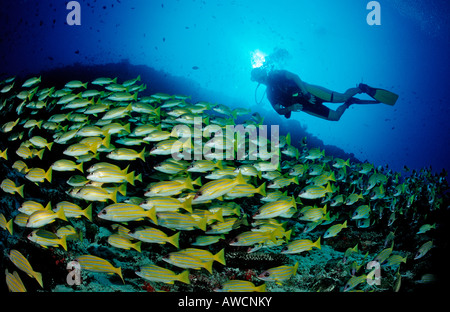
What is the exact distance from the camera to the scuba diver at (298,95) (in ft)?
33.2

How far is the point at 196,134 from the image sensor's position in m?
5.11

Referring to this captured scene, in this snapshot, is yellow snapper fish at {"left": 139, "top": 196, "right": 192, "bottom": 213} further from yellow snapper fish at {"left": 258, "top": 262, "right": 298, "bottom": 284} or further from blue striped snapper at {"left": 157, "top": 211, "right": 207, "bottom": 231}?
yellow snapper fish at {"left": 258, "top": 262, "right": 298, "bottom": 284}

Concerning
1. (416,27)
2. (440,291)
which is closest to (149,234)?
(440,291)

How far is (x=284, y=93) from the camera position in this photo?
33.7 ft

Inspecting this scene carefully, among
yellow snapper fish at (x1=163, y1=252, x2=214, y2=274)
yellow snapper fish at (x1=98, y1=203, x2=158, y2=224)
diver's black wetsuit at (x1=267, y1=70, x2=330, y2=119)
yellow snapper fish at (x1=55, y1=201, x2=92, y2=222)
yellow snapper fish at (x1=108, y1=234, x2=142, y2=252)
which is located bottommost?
yellow snapper fish at (x1=163, y1=252, x2=214, y2=274)

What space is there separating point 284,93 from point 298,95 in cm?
63

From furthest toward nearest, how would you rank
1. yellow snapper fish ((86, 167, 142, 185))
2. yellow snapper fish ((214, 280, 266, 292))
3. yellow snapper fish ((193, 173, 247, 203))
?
yellow snapper fish ((86, 167, 142, 185)) → yellow snapper fish ((193, 173, 247, 203)) → yellow snapper fish ((214, 280, 266, 292))

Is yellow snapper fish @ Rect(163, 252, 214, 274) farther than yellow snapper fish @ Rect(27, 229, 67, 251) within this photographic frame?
No

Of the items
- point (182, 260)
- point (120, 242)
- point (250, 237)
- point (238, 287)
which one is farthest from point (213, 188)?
point (120, 242)

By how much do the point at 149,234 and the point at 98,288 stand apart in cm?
166

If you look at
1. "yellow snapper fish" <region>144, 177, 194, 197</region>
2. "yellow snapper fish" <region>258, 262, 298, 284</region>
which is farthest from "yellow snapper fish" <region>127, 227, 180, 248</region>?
"yellow snapper fish" <region>258, 262, 298, 284</region>

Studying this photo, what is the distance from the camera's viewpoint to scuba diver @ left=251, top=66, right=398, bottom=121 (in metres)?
10.1

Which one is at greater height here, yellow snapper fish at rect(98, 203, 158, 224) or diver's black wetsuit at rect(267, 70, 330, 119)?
diver's black wetsuit at rect(267, 70, 330, 119)

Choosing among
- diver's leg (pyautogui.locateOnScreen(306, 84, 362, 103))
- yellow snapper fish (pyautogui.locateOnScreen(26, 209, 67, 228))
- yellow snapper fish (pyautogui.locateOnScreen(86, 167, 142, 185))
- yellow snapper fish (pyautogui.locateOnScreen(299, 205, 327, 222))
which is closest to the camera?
yellow snapper fish (pyautogui.locateOnScreen(26, 209, 67, 228))
